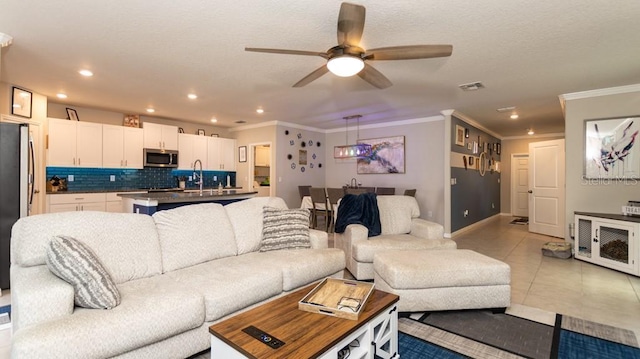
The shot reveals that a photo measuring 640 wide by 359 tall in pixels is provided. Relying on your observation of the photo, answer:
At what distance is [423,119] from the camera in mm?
6383

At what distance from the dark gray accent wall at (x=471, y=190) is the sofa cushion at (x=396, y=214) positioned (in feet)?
8.16

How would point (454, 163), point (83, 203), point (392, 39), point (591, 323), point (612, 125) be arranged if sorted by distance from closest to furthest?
point (591, 323)
point (392, 39)
point (612, 125)
point (83, 203)
point (454, 163)

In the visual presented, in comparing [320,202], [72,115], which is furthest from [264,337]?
[72,115]

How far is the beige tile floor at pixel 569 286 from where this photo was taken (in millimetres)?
2611

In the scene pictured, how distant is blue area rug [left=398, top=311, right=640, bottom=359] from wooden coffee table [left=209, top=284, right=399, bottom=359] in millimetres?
346

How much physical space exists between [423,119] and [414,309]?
4769 mm

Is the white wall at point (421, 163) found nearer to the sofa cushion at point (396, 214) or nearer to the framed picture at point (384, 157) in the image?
the framed picture at point (384, 157)

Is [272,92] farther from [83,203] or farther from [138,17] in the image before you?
[83,203]

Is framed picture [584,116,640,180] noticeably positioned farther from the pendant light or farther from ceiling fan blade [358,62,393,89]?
the pendant light

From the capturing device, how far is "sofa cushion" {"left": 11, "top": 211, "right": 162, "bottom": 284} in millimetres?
1851

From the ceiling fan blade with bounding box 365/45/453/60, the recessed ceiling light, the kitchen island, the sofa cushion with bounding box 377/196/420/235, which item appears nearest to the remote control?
the ceiling fan blade with bounding box 365/45/453/60

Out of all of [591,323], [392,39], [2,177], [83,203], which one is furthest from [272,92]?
[591,323]

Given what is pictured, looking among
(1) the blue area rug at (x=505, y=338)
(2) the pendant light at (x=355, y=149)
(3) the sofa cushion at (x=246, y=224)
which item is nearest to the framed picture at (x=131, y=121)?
(2) the pendant light at (x=355, y=149)

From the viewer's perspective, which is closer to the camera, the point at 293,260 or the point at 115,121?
the point at 293,260
